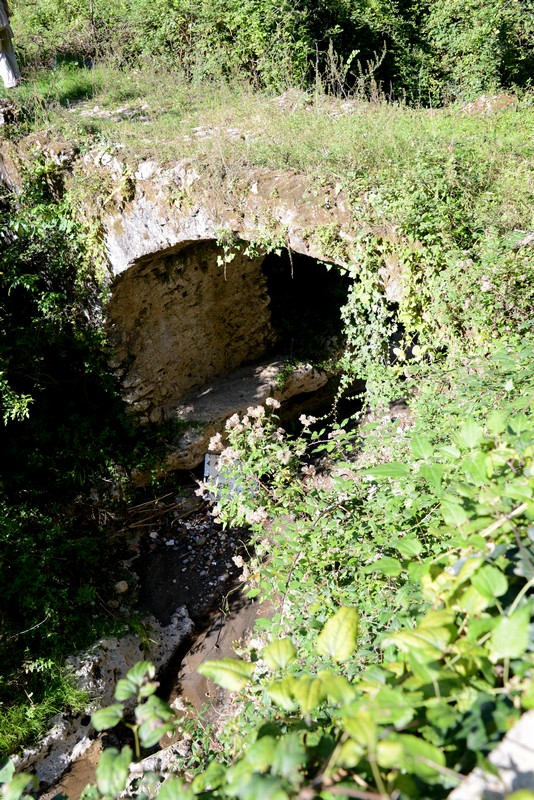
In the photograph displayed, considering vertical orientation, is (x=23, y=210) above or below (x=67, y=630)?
above

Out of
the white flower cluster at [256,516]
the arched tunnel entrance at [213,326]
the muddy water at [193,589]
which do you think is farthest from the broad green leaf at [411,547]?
the arched tunnel entrance at [213,326]

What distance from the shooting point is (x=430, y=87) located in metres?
8.82

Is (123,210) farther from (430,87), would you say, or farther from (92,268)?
(430,87)

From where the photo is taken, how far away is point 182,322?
22.6 feet

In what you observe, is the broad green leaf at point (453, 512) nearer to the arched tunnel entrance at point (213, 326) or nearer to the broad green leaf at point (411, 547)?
the broad green leaf at point (411, 547)

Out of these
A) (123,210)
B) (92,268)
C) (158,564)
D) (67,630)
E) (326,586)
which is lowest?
(158,564)

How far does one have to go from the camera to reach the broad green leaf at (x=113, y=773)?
3.17ft

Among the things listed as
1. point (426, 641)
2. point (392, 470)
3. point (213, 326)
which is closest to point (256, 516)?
point (392, 470)

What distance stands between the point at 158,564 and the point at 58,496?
1.50 metres

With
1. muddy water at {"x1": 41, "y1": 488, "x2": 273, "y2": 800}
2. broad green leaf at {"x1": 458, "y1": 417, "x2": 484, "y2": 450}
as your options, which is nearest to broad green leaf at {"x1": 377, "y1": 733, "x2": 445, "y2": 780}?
broad green leaf at {"x1": 458, "y1": 417, "x2": 484, "y2": 450}

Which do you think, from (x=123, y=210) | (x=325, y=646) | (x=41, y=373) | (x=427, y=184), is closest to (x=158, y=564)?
(x=41, y=373)

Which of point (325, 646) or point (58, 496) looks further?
point (58, 496)

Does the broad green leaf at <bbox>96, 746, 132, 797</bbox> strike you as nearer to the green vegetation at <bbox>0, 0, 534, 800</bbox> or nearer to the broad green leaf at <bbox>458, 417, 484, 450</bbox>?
the green vegetation at <bbox>0, 0, 534, 800</bbox>

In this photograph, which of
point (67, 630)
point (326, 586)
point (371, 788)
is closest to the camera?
point (371, 788)
